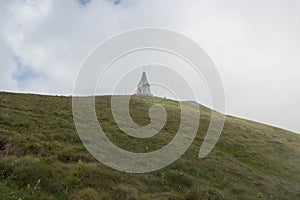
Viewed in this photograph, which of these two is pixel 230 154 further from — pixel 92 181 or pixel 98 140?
pixel 92 181

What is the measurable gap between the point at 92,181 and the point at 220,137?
2272 cm

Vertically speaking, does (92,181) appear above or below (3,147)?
below

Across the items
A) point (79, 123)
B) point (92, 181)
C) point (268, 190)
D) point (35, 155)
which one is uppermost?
point (79, 123)

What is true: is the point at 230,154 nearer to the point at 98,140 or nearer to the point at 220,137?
the point at 220,137

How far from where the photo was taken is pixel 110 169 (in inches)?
741

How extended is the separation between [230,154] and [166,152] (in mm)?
8020

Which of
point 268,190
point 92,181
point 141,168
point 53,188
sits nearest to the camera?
point 53,188

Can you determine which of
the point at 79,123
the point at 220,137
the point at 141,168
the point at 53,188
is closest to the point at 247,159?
the point at 220,137

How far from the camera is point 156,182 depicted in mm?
18609

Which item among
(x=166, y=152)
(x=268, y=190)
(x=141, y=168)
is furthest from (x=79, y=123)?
(x=268, y=190)

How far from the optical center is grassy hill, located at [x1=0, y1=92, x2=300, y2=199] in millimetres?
15649

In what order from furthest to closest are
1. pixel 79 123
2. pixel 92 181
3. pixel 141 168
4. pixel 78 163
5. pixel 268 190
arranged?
1. pixel 79 123
2. pixel 268 190
3. pixel 141 168
4. pixel 78 163
5. pixel 92 181

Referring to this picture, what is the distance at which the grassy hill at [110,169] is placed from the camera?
616 inches

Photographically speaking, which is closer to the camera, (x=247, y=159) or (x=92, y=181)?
(x=92, y=181)
